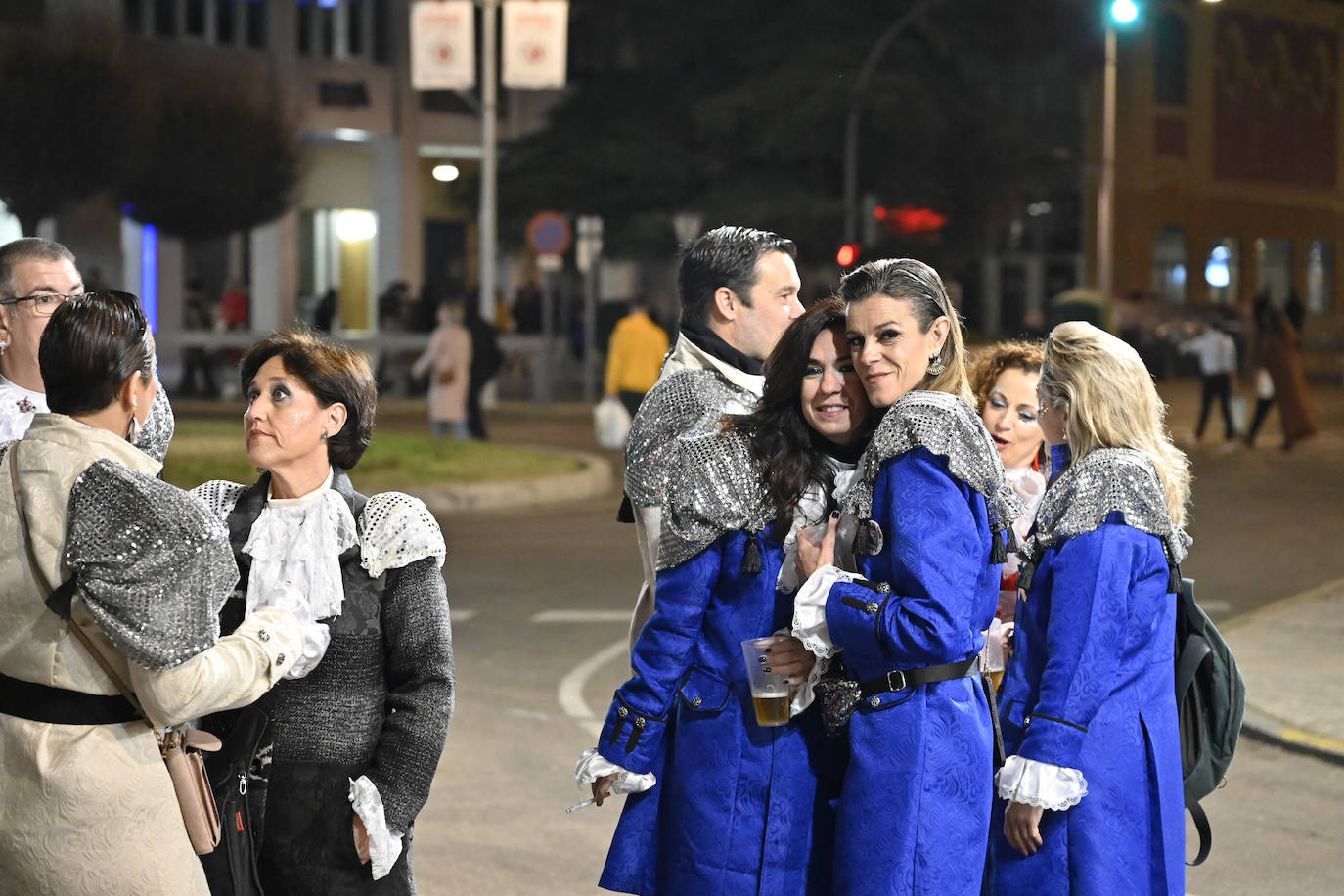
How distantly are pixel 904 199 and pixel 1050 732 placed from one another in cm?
3072

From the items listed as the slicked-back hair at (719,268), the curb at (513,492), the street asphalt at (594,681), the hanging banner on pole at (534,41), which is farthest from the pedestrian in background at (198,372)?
the slicked-back hair at (719,268)

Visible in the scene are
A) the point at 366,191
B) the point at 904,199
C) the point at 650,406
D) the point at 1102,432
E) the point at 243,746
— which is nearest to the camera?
the point at 243,746

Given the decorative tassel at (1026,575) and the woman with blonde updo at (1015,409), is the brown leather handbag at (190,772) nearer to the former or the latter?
the decorative tassel at (1026,575)

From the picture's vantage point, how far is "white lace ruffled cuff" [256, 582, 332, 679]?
3.27 m

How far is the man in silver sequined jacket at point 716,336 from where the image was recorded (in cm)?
451

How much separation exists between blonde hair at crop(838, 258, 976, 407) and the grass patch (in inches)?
476

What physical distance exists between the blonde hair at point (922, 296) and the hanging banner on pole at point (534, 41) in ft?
71.3

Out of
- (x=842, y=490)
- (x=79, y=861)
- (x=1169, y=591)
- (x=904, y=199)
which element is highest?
(x=904, y=199)

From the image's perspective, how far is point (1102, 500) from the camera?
3.73 m

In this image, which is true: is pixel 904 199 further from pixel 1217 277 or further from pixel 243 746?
pixel 243 746

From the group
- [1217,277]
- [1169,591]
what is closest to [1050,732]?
[1169,591]

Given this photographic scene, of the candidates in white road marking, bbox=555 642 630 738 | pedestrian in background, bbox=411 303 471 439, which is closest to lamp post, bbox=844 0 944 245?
pedestrian in background, bbox=411 303 471 439

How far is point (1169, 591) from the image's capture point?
3.86m

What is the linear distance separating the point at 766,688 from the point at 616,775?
0.40m
